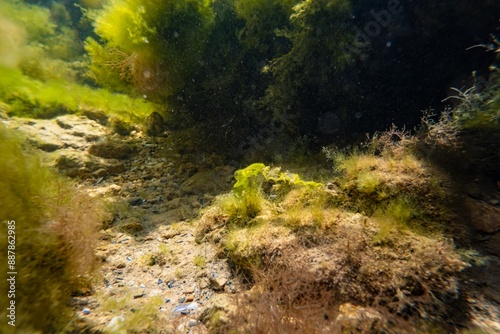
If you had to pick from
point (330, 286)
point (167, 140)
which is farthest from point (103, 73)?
point (330, 286)

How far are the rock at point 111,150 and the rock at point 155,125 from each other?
881 millimetres

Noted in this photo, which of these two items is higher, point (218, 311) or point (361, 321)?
point (361, 321)

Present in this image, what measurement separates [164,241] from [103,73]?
5.64 metres

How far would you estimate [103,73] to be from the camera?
6.96 m

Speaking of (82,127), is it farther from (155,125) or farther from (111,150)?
(155,125)

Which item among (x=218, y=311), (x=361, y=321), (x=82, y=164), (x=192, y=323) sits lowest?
(x=192, y=323)

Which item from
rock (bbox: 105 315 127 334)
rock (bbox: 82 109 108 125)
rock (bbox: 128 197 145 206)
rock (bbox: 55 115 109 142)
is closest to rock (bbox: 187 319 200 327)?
rock (bbox: 105 315 127 334)

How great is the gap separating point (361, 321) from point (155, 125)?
717 cm

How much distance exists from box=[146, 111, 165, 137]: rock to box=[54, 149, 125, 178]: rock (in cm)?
162

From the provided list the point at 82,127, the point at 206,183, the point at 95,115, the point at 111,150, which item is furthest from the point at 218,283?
the point at 95,115

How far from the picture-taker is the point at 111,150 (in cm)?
652

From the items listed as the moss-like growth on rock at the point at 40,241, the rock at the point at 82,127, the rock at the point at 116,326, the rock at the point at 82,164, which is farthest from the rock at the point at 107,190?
the rock at the point at 116,326

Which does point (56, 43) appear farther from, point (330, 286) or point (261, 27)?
point (330, 286)

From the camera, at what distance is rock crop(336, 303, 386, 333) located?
193 cm
